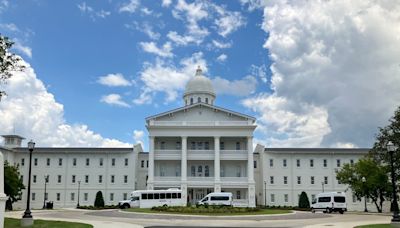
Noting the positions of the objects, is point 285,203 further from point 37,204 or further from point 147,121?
point 37,204

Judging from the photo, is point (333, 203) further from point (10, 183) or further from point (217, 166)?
point (10, 183)

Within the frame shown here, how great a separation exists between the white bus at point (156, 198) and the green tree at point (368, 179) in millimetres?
22605

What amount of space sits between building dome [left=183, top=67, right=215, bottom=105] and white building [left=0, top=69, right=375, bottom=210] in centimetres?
23

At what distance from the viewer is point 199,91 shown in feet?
270

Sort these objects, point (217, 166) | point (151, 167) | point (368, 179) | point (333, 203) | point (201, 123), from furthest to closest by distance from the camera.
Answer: point (201, 123)
point (151, 167)
point (217, 166)
point (368, 179)
point (333, 203)

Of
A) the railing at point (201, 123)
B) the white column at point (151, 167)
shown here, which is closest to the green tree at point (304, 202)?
the railing at point (201, 123)

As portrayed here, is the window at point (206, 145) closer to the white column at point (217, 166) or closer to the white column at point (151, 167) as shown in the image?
the white column at point (217, 166)

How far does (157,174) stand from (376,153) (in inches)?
1516

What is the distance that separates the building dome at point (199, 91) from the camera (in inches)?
3238

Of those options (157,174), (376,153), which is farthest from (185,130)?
(376,153)

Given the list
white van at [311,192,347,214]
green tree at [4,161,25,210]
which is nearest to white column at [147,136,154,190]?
green tree at [4,161,25,210]

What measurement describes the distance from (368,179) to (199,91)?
35726 mm

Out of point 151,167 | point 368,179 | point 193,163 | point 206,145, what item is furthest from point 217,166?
point 368,179

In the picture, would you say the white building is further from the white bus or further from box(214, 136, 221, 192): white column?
the white bus
